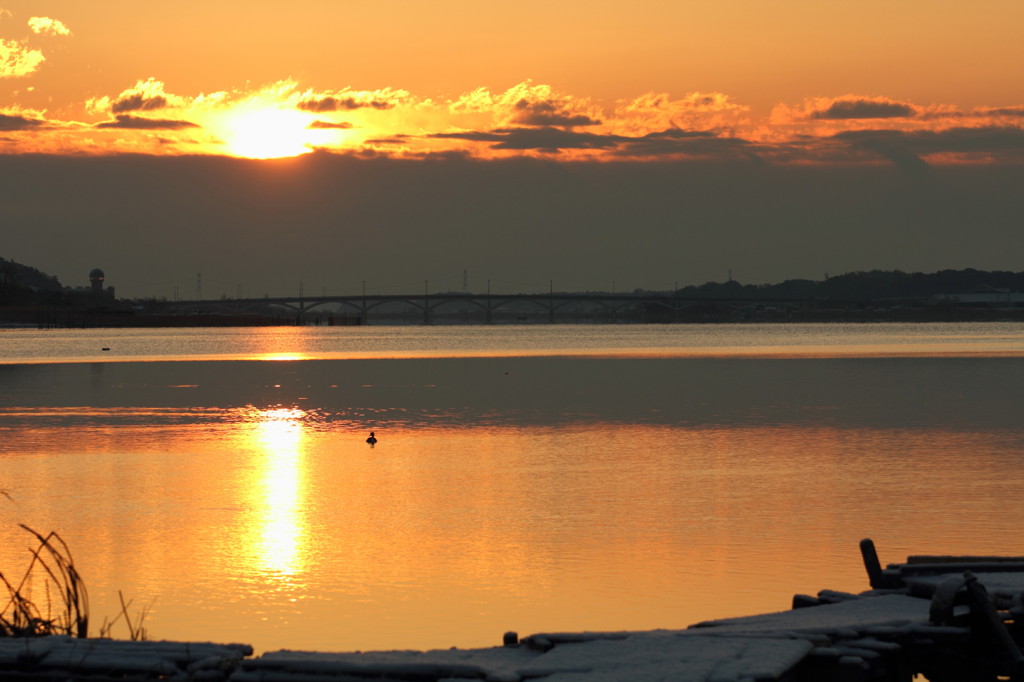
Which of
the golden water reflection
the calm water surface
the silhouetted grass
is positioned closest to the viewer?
the silhouetted grass

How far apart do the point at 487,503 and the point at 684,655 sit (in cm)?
1019

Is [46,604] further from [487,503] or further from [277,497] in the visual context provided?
[487,503]

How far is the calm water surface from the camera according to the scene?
12.0 m

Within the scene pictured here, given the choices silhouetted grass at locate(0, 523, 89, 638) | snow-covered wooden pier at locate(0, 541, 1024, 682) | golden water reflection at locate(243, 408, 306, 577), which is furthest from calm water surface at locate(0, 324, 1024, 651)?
snow-covered wooden pier at locate(0, 541, 1024, 682)

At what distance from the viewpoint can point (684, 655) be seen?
8.05m

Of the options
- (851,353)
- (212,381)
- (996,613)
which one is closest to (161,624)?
(996,613)

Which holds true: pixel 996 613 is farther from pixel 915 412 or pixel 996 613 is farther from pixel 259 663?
pixel 915 412

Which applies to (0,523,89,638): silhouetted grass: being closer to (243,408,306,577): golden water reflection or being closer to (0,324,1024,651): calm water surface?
(0,324,1024,651): calm water surface

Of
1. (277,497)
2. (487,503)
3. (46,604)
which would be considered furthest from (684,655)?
(277,497)

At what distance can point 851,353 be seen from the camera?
259ft

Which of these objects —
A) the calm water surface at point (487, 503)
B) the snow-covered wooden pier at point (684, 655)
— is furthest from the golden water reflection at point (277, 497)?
the snow-covered wooden pier at point (684, 655)

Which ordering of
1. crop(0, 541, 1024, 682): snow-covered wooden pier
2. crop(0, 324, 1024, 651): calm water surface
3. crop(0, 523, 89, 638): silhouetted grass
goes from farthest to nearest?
1. crop(0, 324, 1024, 651): calm water surface
2. crop(0, 523, 89, 638): silhouetted grass
3. crop(0, 541, 1024, 682): snow-covered wooden pier

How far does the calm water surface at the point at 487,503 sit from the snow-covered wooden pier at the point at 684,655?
7.13ft

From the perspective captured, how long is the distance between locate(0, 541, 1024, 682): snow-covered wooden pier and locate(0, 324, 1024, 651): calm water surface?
2173 millimetres
